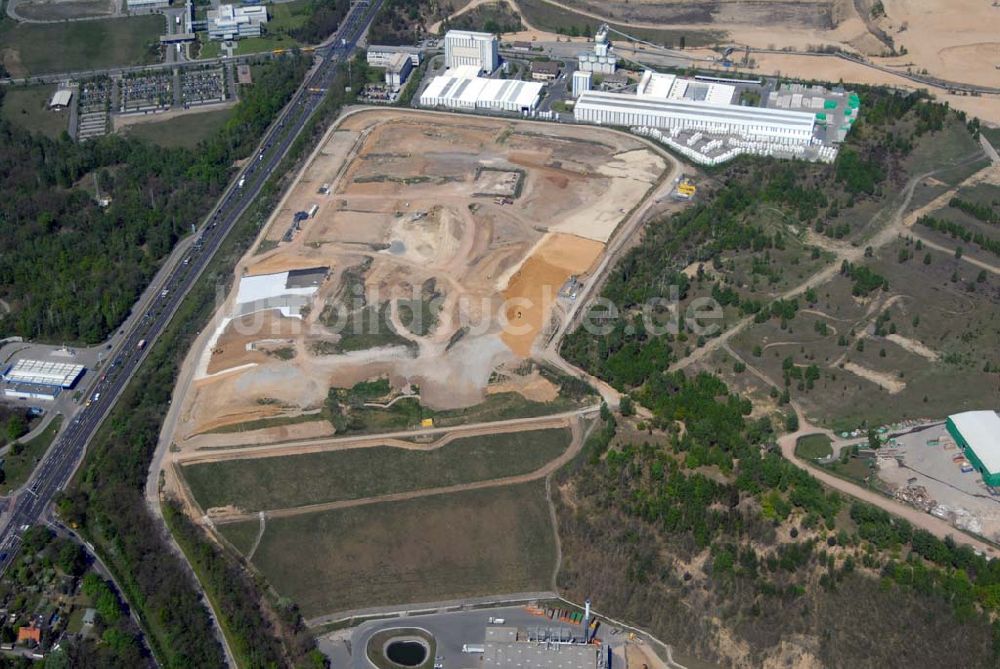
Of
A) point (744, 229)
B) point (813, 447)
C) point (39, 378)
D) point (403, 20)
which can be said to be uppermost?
point (403, 20)

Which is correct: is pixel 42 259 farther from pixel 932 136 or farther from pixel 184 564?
pixel 932 136

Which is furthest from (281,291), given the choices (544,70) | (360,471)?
(544,70)

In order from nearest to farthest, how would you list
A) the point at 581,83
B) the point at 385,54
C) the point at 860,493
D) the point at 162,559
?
the point at 860,493, the point at 162,559, the point at 581,83, the point at 385,54

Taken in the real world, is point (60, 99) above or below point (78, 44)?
below

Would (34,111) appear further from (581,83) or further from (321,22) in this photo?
(581,83)

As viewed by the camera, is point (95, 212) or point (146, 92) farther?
point (146, 92)

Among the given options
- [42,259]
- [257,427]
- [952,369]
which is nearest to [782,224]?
[952,369]
